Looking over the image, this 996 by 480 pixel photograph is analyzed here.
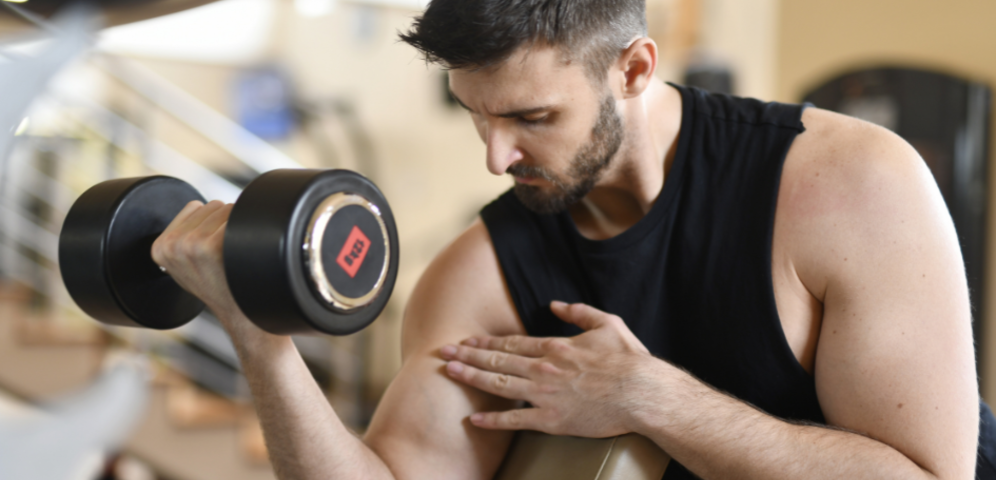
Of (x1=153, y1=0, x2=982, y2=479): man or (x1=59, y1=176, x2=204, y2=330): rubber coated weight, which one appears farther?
(x1=153, y1=0, x2=982, y2=479): man

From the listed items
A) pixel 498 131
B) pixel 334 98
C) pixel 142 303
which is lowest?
pixel 142 303

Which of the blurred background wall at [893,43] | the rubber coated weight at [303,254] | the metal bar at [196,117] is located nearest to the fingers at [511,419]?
the rubber coated weight at [303,254]

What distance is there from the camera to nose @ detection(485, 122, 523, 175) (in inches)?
42.4

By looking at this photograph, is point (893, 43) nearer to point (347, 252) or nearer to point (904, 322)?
point (904, 322)

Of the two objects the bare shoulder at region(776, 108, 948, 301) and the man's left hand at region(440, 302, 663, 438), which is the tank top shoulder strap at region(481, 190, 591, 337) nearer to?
the man's left hand at region(440, 302, 663, 438)

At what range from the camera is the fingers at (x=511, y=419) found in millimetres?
1111

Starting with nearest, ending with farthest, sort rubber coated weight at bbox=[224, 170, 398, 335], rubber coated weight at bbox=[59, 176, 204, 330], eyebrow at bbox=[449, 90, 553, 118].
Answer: rubber coated weight at bbox=[224, 170, 398, 335] → rubber coated weight at bbox=[59, 176, 204, 330] → eyebrow at bbox=[449, 90, 553, 118]

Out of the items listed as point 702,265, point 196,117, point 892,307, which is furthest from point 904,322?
point 196,117

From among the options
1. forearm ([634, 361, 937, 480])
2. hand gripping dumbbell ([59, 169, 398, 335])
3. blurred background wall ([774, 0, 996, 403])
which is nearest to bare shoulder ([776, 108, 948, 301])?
forearm ([634, 361, 937, 480])

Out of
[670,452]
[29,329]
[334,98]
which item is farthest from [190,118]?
[670,452]

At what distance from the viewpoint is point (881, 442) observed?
38.3 inches

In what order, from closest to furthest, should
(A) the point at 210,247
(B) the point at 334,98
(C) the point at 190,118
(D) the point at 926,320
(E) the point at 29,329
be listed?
(A) the point at 210,247
(D) the point at 926,320
(E) the point at 29,329
(C) the point at 190,118
(B) the point at 334,98

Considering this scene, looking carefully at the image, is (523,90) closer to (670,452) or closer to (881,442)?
(670,452)

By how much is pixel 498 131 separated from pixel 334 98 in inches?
218
